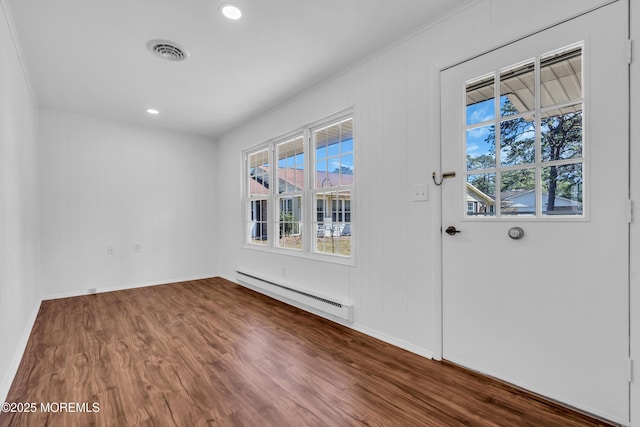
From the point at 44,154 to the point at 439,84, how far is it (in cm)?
497

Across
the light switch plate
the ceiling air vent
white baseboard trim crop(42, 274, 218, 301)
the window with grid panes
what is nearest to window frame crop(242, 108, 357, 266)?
the window with grid panes

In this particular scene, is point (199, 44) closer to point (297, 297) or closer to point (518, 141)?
point (518, 141)

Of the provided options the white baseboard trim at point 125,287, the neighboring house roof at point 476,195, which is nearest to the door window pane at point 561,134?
the neighboring house roof at point 476,195

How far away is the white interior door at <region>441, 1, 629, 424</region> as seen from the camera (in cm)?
156

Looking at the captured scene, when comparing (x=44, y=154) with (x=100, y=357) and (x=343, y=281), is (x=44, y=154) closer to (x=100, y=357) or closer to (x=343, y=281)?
(x=100, y=357)

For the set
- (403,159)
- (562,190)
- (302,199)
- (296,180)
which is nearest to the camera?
(562,190)

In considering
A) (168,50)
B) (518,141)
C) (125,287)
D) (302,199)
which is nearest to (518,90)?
(518,141)

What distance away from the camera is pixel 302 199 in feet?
12.0

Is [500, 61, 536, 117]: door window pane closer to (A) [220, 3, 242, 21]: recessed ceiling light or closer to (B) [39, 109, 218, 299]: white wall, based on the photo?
(A) [220, 3, 242, 21]: recessed ceiling light

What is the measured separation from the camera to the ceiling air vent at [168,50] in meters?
2.53

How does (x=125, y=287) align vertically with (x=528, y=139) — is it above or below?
below

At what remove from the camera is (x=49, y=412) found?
1.69 metres

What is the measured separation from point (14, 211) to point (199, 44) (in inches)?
79.7

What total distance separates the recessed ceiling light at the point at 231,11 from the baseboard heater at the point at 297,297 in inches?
103
